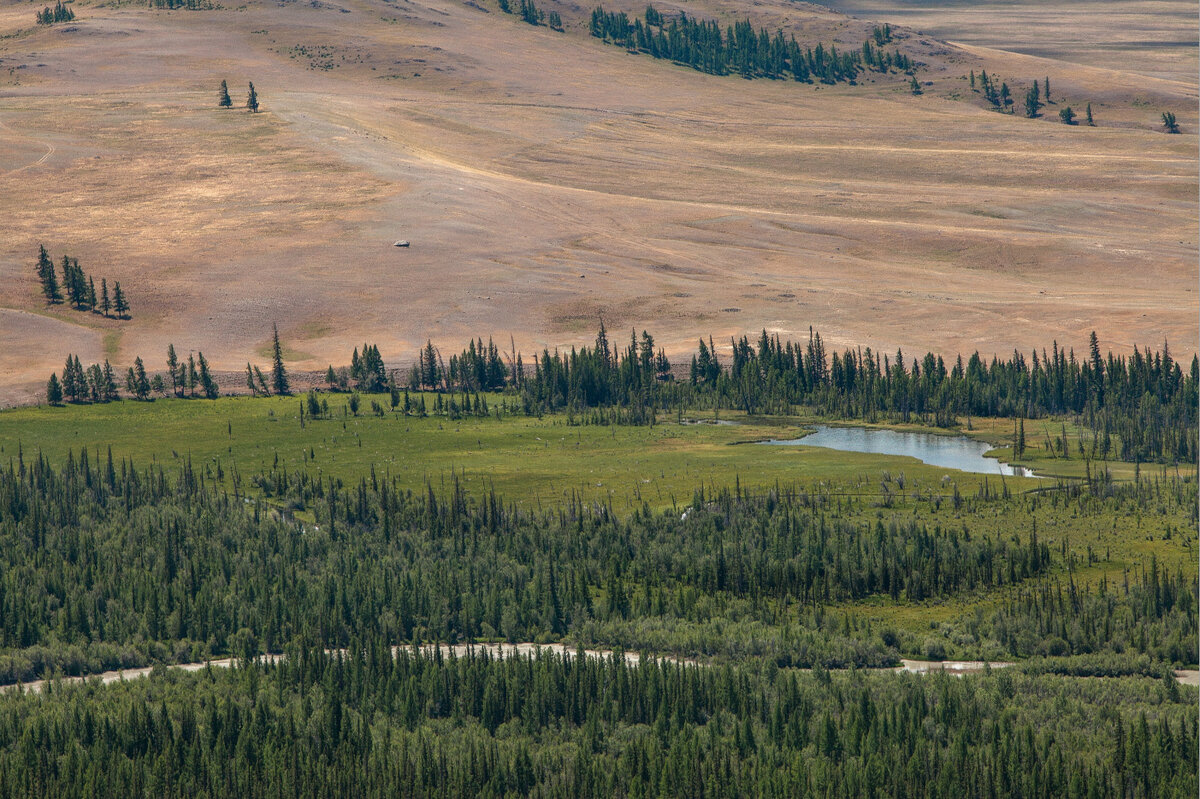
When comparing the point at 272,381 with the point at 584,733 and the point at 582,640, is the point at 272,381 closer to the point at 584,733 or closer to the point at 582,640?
the point at 582,640

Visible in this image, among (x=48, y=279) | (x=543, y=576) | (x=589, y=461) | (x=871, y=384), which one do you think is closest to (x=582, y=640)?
(x=543, y=576)

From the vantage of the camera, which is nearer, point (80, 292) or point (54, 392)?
point (54, 392)

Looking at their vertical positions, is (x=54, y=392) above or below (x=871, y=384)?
above

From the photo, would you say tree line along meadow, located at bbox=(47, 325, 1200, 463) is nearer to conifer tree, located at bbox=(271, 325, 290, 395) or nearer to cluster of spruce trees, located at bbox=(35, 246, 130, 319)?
conifer tree, located at bbox=(271, 325, 290, 395)

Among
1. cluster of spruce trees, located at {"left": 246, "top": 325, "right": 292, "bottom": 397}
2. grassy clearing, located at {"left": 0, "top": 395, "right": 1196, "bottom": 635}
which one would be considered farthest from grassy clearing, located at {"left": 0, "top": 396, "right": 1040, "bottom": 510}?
cluster of spruce trees, located at {"left": 246, "top": 325, "right": 292, "bottom": 397}

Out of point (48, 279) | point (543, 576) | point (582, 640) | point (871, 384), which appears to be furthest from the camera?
point (48, 279)

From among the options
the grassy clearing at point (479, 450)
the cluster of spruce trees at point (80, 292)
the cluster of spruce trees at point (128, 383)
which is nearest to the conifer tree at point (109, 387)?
the cluster of spruce trees at point (128, 383)
